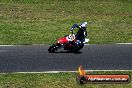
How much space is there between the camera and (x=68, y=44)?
22.7m

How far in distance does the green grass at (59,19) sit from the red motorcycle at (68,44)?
8.64 ft

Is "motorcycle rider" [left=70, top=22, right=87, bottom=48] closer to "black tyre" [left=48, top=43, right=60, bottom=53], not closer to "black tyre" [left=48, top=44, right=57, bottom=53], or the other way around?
"black tyre" [left=48, top=43, right=60, bottom=53]

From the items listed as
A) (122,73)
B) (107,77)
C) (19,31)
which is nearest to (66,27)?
(19,31)

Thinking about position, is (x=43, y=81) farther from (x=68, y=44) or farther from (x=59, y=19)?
(x=59, y=19)

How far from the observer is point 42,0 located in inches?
1618

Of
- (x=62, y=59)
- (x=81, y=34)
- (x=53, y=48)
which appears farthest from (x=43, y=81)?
(x=81, y=34)

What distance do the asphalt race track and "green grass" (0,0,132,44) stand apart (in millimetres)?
1667

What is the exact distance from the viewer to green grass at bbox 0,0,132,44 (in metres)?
26.7

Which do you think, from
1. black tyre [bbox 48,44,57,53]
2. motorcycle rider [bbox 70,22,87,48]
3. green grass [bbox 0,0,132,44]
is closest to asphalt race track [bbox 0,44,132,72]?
black tyre [bbox 48,44,57,53]

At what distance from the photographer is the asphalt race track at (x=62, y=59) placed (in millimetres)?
20297

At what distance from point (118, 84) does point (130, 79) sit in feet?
2.73

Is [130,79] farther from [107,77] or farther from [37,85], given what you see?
[37,85]

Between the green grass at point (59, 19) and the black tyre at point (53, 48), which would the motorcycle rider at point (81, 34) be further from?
the green grass at point (59, 19)

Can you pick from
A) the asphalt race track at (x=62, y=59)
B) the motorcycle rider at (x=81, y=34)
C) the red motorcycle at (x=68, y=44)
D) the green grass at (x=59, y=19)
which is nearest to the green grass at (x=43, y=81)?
the asphalt race track at (x=62, y=59)
